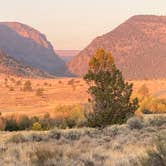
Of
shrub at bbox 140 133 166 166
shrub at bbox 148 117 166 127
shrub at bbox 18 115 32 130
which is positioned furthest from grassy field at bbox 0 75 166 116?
shrub at bbox 140 133 166 166

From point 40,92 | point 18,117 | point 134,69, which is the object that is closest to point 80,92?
point 40,92

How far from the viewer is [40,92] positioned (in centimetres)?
7706

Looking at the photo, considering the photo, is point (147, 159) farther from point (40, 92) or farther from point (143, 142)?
point (40, 92)

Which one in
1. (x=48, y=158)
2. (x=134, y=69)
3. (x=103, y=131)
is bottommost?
(x=134, y=69)

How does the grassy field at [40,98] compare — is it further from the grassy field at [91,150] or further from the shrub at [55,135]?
the grassy field at [91,150]

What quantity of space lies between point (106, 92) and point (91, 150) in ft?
38.2

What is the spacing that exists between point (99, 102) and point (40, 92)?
5162 cm

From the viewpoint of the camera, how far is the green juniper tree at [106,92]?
25.5 meters

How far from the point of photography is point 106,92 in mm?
25484

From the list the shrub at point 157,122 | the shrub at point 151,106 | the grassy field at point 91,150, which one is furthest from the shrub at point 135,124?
the shrub at point 151,106

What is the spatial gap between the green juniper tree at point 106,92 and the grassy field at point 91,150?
4531 millimetres

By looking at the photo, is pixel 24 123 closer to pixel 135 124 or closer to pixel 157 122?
pixel 157 122

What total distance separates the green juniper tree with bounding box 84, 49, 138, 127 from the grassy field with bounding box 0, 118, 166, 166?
4531 mm

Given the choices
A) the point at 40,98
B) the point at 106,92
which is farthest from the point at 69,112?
the point at 106,92
